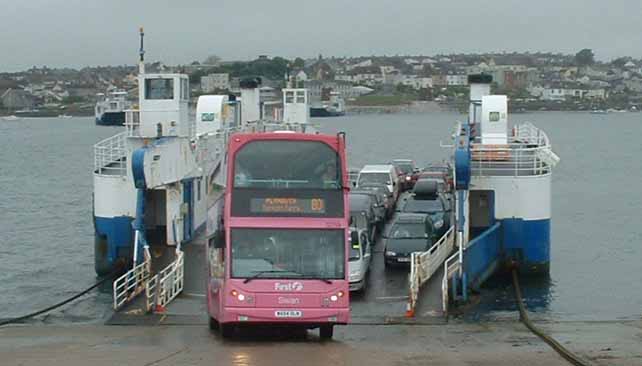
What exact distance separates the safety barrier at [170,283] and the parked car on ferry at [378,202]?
9.92 metres

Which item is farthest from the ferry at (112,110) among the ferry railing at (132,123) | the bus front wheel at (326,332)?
the bus front wheel at (326,332)

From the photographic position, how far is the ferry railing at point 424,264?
917 inches

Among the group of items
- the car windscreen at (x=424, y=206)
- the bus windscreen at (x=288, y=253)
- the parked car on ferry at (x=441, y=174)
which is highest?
the bus windscreen at (x=288, y=253)

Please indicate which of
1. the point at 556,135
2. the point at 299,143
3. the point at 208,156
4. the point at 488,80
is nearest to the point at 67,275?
the point at 208,156

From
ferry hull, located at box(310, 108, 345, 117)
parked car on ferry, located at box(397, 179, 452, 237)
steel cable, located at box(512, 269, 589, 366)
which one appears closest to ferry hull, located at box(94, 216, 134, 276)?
parked car on ferry, located at box(397, 179, 452, 237)

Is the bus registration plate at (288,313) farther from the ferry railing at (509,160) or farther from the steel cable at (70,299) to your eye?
the ferry railing at (509,160)

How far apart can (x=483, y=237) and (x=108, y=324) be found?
1100cm

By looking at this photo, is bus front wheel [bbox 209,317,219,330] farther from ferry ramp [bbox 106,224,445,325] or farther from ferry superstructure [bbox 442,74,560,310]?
ferry superstructure [bbox 442,74,560,310]

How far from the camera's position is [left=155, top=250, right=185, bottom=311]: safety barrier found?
23.5 m

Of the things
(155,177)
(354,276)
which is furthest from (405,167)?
(354,276)

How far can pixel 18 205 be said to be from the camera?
60.7 meters

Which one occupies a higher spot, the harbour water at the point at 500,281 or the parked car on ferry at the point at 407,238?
the parked car on ferry at the point at 407,238

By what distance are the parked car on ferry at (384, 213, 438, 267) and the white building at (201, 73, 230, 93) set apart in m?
65.1

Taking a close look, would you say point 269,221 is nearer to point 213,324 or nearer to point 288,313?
point 288,313
